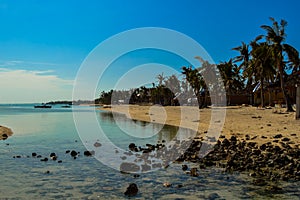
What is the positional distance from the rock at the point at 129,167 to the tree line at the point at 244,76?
23.0 m

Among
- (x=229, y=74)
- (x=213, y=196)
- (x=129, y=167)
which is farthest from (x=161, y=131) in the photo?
(x=229, y=74)

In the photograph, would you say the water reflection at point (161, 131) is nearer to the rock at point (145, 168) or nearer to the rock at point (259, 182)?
the rock at point (145, 168)

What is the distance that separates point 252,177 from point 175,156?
496 centimetres

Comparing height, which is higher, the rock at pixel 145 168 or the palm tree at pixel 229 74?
the palm tree at pixel 229 74

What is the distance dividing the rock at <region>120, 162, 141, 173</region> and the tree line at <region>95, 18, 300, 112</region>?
23.0 m

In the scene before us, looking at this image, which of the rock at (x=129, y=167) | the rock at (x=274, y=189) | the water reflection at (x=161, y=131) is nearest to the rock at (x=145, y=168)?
the rock at (x=129, y=167)

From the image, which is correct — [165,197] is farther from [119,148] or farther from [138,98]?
[138,98]

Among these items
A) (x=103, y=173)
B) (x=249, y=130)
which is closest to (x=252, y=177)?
(x=103, y=173)

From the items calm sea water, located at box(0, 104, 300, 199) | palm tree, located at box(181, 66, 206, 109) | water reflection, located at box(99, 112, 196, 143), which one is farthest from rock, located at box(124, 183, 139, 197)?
palm tree, located at box(181, 66, 206, 109)

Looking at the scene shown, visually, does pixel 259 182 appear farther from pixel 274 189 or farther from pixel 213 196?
pixel 213 196

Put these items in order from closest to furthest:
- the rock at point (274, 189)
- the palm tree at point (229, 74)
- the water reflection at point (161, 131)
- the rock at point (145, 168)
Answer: the rock at point (274, 189) < the rock at point (145, 168) < the water reflection at point (161, 131) < the palm tree at point (229, 74)

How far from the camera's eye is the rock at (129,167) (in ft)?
43.0

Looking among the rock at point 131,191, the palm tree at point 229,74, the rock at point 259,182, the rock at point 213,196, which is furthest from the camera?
the palm tree at point 229,74

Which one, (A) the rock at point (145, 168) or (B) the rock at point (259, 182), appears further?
(A) the rock at point (145, 168)
